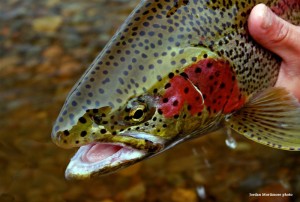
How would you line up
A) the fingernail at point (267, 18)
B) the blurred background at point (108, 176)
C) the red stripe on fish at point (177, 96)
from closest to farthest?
the red stripe on fish at point (177, 96)
the fingernail at point (267, 18)
the blurred background at point (108, 176)

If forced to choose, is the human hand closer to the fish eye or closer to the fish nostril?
the fish eye

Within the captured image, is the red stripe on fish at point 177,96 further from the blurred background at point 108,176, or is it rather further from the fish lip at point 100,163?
the blurred background at point 108,176

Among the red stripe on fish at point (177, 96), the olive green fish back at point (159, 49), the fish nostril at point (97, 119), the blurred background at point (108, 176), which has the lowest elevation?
the blurred background at point (108, 176)

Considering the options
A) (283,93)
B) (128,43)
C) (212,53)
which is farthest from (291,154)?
(128,43)

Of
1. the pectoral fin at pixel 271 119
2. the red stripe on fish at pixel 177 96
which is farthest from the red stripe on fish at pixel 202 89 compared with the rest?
the pectoral fin at pixel 271 119

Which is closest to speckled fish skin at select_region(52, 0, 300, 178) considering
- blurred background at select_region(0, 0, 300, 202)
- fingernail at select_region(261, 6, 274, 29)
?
fingernail at select_region(261, 6, 274, 29)

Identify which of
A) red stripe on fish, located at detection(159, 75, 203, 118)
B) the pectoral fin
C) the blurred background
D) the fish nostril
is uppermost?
red stripe on fish, located at detection(159, 75, 203, 118)

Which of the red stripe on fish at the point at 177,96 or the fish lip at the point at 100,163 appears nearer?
the fish lip at the point at 100,163

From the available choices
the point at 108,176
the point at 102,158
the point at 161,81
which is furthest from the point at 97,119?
the point at 108,176

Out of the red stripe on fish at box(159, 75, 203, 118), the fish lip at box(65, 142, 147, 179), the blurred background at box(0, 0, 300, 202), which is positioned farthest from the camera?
the blurred background at box(0, 0, 300, 202)
